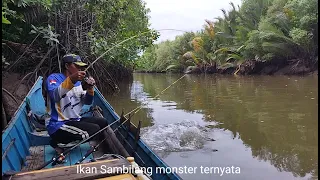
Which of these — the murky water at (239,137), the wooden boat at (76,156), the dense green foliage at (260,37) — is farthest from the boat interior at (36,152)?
the dense green foliage at (260,37)

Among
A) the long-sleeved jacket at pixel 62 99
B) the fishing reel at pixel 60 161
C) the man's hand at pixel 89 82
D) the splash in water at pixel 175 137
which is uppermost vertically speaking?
the man's hand at pixel 89 82

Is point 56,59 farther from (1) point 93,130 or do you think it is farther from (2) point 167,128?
(1) point 93,130

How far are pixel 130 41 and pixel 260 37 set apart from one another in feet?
41.0

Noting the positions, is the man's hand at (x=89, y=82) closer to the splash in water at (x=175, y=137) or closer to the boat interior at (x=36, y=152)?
the boat interior at (x=36, y=152)

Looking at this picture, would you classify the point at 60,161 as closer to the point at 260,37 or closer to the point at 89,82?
the point at 89,82

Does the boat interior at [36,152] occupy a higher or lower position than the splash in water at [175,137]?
higher

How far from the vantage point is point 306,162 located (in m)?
4.63

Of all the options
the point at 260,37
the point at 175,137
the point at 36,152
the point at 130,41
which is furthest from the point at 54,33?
the point at 260,37

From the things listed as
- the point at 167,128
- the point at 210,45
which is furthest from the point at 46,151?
the point at 210,45

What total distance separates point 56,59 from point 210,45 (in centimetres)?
2225

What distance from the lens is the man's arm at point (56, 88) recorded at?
3.37 m

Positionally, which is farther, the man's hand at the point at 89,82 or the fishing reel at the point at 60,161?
the man's hand at the point at 89,82

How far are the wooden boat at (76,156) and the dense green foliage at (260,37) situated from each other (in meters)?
9.67

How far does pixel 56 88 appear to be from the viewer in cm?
346
